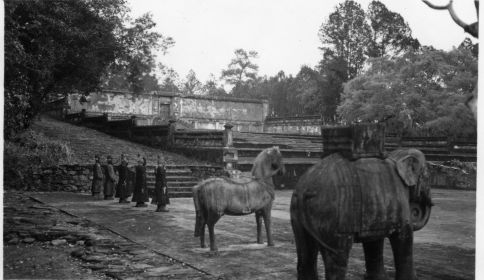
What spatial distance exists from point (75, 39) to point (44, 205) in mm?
6614

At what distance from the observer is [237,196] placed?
808 cm

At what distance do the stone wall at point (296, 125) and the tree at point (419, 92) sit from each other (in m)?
6.37

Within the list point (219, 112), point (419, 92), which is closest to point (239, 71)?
point (219, 112)

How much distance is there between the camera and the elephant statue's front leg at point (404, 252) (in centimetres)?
512

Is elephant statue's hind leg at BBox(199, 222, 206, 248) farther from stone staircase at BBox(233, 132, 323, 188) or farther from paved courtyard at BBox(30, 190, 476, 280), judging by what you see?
stone staircase at BBox(233, 132, 323, 188)

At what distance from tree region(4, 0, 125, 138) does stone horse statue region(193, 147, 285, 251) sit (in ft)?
13.1

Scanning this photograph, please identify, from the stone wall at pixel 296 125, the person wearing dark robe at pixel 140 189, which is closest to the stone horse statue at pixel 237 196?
the person wearing dark robe at pixel 140 189

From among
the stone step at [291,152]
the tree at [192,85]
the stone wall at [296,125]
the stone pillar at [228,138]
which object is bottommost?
the stone step at [291,152]

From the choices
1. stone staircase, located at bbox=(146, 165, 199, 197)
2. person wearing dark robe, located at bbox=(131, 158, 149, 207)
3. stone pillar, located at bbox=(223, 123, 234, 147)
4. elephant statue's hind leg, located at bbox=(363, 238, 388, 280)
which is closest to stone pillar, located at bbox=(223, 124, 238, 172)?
stone pillar, located at bbox=(223, 123, 234, 147)

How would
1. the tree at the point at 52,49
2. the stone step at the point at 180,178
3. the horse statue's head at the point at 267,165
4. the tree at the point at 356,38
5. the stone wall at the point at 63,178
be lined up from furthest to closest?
the stone step at the point at 180,178 < the stone wall at the point at 63,178 < the tree at the point at 356,38 < the tree at the point at 52,49 < the horse statue's head at the point at 267,165

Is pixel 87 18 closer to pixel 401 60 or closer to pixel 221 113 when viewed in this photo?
pixel 401 60

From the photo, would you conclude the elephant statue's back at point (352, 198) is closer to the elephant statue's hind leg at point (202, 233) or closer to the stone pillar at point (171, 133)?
the elephant statue's hind leg at point (202, 233)

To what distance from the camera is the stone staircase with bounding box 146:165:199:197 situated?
1736cm

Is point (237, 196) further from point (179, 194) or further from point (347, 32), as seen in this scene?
point (347, 32)
